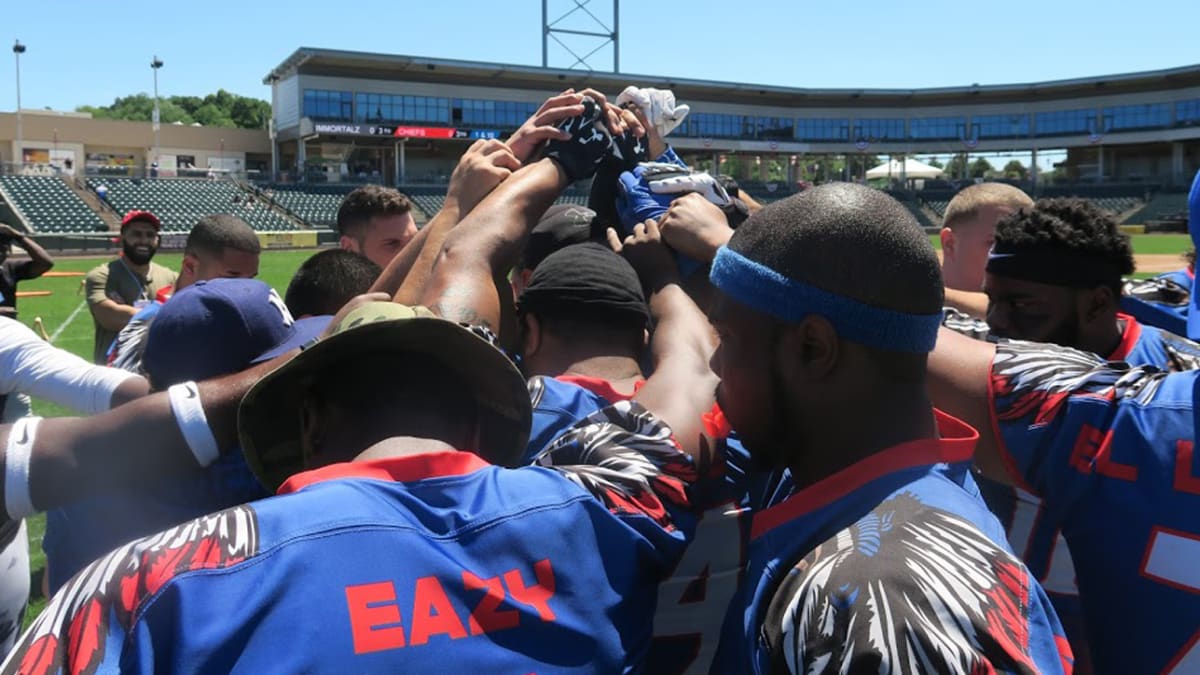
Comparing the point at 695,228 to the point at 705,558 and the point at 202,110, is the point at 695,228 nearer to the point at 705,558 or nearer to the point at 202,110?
the point at 705,558

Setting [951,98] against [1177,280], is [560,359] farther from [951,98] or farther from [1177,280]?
[951,98]

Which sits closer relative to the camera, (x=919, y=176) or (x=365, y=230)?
(x=365, y=230)

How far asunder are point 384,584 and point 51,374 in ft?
6.86

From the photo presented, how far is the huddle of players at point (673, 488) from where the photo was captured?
4.11ft

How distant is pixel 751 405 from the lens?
1.63 metres

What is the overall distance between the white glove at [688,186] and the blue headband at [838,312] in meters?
1.11

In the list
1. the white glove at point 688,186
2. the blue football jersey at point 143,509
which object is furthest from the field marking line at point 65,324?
the white glove at point 688,186

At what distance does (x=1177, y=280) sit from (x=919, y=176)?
74839 millimetres

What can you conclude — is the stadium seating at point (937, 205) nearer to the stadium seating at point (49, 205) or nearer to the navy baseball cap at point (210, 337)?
the stadium seating at point (49, 205)

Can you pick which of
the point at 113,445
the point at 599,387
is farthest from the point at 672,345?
the point at 113,445

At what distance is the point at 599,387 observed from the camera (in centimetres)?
234

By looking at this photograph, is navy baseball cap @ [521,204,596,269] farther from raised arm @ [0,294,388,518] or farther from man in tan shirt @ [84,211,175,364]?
man in tan shirt @ [84,211,175,364]

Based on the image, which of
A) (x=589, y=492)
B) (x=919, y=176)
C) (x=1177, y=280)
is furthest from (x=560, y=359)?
(x=919, y=176)

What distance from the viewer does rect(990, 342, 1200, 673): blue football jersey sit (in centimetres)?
179
